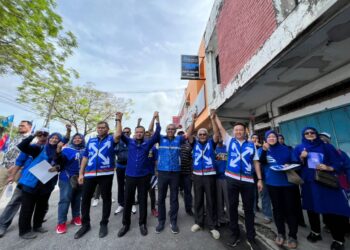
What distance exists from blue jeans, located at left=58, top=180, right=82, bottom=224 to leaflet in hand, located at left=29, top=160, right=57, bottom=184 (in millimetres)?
291

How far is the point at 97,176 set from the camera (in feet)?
→ 9.78

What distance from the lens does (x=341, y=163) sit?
2520 millimetres

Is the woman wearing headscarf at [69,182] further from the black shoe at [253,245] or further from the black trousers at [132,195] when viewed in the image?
the black shoe at [253,245]

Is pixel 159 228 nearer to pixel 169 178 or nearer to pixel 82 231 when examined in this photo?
pixel 169 178

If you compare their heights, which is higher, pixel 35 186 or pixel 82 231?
pixel 35 186

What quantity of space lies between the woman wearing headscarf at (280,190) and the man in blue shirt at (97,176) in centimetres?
282

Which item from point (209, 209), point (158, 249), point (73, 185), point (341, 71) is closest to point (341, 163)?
point (341, 71)

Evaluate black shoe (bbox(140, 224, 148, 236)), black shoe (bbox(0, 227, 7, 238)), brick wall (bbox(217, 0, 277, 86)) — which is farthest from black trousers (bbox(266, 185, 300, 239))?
black shoe (bbox(0, 227, 7, 238))

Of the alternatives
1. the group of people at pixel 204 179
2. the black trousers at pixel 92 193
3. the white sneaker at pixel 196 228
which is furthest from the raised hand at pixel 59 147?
the white sneaker at pixel 196 228

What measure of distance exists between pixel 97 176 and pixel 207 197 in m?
2.07

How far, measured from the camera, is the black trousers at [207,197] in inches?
118

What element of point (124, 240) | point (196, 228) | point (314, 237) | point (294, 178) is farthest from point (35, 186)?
point (314, 237)

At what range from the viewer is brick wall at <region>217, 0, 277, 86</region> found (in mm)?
3539

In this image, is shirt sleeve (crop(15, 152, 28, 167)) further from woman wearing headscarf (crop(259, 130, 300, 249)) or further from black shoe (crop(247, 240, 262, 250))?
woman wearing headscarf (crop(259, 130, 300, 249))
